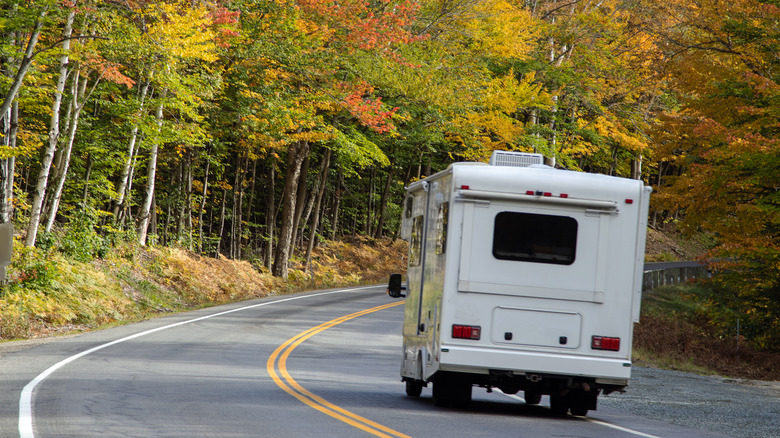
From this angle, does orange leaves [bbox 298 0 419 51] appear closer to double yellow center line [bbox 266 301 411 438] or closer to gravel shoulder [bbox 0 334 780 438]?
double yellow center line [bbox 266 301 411 438]

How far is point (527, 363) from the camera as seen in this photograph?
9555mm

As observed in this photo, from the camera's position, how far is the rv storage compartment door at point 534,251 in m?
9.70

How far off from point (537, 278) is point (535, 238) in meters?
0.48

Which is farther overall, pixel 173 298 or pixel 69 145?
pixel 173 298

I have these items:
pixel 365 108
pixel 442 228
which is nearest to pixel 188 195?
pixel 365 108

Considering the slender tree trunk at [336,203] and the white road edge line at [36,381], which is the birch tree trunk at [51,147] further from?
the slender tree trunk at [336,203]

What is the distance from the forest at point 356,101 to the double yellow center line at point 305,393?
7675 mm

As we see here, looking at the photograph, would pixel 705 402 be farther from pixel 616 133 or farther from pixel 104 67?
pixel 616 133

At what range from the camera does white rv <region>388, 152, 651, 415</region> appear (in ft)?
31.4

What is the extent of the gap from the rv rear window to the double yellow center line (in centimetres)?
247

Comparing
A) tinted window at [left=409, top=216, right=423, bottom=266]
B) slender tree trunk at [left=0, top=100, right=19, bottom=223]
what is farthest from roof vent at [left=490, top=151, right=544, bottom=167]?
slender tree trunk at [left=0, top=100, right=19, bottom=223]

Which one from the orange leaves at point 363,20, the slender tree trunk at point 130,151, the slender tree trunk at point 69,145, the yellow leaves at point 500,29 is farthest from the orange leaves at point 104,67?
the yellow leaves at point 500,29

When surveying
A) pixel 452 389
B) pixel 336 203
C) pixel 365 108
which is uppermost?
pixel 365 108

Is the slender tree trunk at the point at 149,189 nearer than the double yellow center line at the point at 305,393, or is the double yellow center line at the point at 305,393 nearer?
the double yellow center line at the point at 305,393
